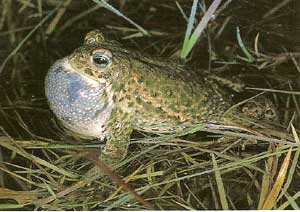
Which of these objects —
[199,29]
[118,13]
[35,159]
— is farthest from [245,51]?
[35,159]

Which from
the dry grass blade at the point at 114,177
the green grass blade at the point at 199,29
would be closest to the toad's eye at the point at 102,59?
the dry grass blade at the point at 114,177

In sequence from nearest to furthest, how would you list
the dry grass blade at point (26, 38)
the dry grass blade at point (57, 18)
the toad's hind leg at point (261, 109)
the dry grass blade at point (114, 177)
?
1. the dry grass blade at point (114, 177)
2. the toad's hind leg at point (261, 109)
3. the dry grass blade at point (26, 38)
4. the dry grass blade at point (57, 18)

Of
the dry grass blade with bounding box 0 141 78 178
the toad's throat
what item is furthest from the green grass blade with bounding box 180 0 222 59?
the dry grass blade with bounding box 0 141 78 178

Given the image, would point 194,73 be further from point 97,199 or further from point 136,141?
point 97,199

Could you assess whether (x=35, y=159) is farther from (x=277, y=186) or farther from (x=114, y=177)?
(x=277, y=186)

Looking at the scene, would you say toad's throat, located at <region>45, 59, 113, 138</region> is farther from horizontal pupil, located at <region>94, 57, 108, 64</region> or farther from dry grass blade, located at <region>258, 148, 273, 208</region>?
dry grass blade, located at <region>258, 148, 273, 208</region>

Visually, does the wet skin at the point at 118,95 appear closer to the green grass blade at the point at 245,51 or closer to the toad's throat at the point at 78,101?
the toad's throat at the point at 78,101
